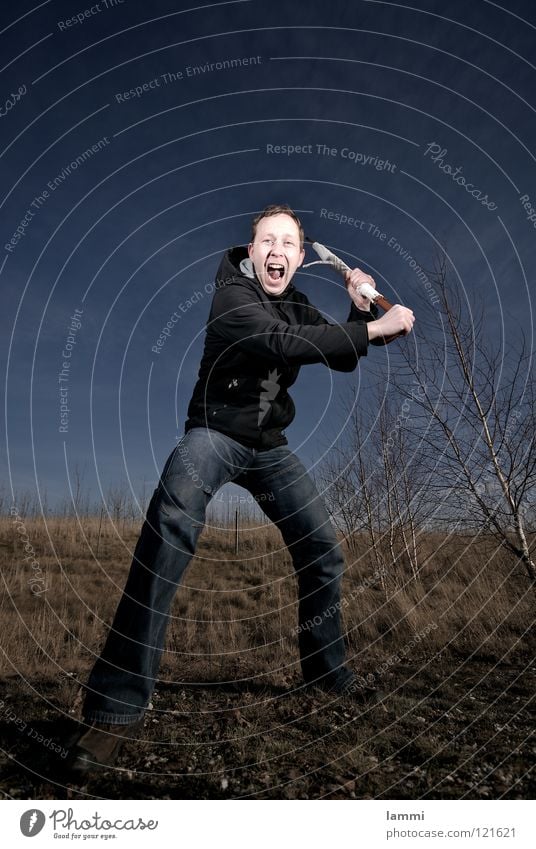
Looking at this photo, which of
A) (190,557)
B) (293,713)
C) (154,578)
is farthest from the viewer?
(293,713)

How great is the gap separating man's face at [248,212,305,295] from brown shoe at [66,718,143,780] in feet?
10.4

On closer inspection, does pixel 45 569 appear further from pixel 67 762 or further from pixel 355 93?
pixel 355 93

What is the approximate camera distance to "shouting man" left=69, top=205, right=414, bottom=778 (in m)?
2.97

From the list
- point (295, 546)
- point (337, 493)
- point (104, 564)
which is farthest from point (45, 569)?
point (295, 546)

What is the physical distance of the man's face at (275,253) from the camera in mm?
4141

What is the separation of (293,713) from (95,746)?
57.3 inches

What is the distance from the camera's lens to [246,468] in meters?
3.80

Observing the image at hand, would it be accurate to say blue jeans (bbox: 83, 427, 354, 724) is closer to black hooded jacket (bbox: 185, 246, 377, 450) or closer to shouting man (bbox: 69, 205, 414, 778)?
shouting man (bbox: 69, 205, 414, 778)

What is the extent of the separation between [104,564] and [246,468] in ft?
41.5

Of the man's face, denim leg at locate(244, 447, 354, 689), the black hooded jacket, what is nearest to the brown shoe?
denim leg at locate(244, 447, 354, 689)

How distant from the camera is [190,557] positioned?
11.1ft

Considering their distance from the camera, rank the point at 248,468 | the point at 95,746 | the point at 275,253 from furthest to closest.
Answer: the point at 275,253 → the point at 248,468 → the point at 95,746

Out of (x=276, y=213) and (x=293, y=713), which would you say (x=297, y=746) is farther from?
(x=276, y=213)

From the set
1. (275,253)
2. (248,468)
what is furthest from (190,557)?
(275,253)
